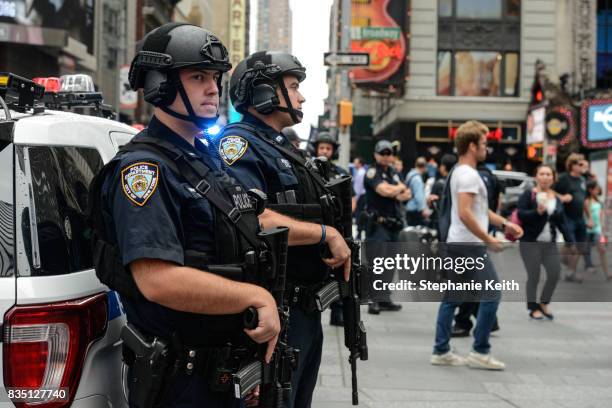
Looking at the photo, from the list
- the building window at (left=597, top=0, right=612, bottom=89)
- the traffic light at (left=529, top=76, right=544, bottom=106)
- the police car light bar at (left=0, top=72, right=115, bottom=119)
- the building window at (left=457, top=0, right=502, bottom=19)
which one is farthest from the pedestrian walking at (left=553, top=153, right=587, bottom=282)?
the building window at (left=597, top=0, right=612, bottom=89)

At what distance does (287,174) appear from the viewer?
154 inches

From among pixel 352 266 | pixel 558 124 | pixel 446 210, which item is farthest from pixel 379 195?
pixel 558 124

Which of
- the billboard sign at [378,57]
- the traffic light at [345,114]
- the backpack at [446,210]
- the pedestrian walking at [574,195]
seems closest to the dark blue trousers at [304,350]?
the backpack at [446,210]

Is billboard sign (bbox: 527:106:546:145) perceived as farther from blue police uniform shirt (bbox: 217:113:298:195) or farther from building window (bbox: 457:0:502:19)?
blue police uniform shirt (bbox: 217:113:298:195)

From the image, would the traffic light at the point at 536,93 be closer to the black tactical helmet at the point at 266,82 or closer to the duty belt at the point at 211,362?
the black tactical helmet at the point at 266,82

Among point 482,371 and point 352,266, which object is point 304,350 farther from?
point 482,371

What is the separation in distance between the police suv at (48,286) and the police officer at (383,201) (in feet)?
21.4

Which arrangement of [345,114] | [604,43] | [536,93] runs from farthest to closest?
[604,43] < [536,93] < [345,114]

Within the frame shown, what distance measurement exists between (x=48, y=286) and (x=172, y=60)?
835 millimetres

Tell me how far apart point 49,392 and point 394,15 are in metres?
31.8

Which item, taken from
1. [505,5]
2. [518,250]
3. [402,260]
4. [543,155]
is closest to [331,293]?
[402,260]

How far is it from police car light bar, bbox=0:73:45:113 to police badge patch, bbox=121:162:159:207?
816 mm

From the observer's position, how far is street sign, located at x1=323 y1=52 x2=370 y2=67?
1361 centimetres

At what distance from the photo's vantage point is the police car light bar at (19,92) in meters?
3.14
